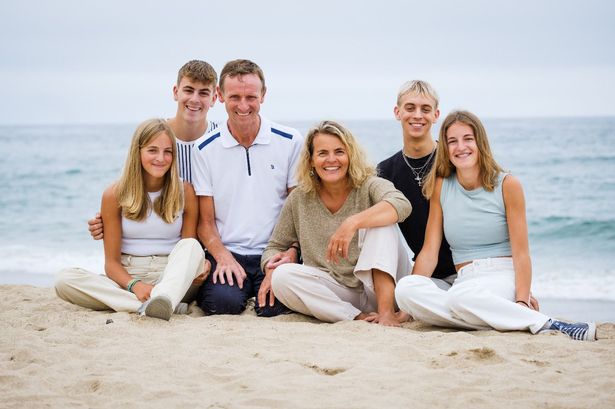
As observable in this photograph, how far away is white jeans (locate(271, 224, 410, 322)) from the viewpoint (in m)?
4.44

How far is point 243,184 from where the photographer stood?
508 cm

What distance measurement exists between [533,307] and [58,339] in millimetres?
2833

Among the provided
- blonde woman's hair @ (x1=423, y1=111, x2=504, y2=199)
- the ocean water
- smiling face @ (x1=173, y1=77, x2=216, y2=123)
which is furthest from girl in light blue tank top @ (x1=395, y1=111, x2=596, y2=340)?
smiling face @ (x1=173, y1=77, x2=216, y2=123)

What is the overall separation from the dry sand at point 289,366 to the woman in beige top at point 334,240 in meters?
0.20

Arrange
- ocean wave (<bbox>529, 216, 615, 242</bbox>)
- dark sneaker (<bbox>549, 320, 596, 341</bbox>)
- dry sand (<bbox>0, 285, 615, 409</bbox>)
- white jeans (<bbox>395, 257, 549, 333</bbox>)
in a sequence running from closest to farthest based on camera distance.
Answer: dry sand (<bbox>0, 285, 615, 409</bbox>) → dark sneaker (<bbox>549, 320, 596, 341</bbox>) → white jeans (<bbox>395, 257, 549, 333</bbox>) → ocean wave (<bbox>529, 216, 615, 242</bbox>)

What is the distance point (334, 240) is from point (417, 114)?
116cm

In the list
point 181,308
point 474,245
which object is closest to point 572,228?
point 474,245

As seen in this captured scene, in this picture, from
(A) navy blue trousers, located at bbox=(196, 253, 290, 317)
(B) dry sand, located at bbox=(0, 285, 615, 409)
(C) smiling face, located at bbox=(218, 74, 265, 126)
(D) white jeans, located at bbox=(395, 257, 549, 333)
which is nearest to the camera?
(B) dry sand, located at bbox=(0, 285, 615, 409)

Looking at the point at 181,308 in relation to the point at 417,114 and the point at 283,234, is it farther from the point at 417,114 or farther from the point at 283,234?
the point at 417,114

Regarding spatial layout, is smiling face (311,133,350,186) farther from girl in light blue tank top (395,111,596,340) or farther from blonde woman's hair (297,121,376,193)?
A: girl in light blue tank top (395,111,596,340)

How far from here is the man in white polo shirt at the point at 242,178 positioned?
16.5 feet

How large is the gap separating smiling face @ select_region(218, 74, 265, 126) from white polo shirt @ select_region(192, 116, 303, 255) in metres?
0.17

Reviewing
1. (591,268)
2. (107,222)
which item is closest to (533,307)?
(107,222)

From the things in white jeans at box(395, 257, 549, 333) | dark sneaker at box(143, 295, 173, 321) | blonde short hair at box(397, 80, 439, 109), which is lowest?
dark sneaker at box(143, 295, 173, 321)
